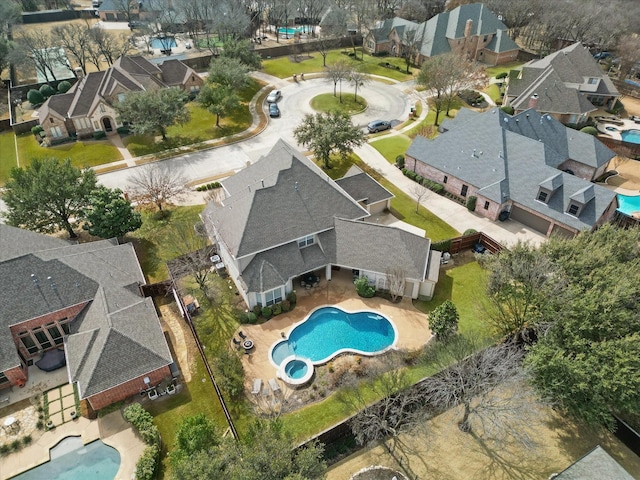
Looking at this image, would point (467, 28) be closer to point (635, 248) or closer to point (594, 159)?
point (594, 159)

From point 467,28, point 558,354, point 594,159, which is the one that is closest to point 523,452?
point 558,354

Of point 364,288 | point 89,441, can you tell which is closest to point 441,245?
point 364,288

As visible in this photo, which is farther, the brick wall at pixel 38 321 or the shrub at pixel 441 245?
the shrub at pixel 441 245

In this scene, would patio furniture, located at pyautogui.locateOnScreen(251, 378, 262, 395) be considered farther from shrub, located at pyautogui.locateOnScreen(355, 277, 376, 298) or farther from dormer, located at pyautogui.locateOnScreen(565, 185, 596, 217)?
dormer, located at pyautogui.locateOnScreen(565, 185, 596, 217)

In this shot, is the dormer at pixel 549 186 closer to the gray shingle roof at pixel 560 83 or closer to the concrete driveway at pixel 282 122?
the gray shingle roof at pixel 560 83

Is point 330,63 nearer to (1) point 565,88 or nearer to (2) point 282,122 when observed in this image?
(2) point 282,122

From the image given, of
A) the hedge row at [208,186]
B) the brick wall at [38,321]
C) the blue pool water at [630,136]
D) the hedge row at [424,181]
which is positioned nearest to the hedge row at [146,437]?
the brick wall at [38,321]
